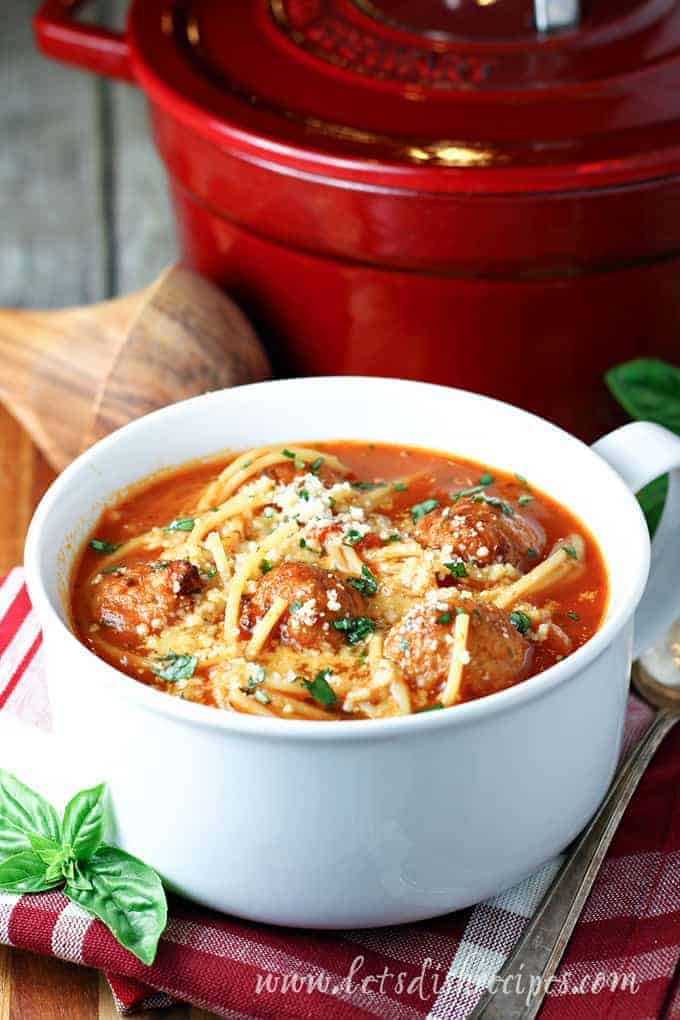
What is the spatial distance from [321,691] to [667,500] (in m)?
0.83

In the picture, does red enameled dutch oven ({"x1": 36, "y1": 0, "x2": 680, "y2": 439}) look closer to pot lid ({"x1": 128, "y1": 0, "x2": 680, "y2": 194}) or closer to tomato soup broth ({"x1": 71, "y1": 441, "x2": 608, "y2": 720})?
pot lid ({"x1": 128, "y1": 0, "x2": 680, "y2": 194})

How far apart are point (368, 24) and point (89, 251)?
2247 mm

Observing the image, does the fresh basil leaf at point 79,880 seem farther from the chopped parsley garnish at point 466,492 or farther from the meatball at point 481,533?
the chopped parsley garnish at point 466,492

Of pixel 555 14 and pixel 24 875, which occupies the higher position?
pixel 555 14

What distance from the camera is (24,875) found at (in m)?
2.27

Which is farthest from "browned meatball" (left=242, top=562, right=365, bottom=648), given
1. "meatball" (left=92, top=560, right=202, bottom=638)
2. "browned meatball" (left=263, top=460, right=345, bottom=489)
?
"browned meatball" (left=263, top=460, right=345, bottom=489)

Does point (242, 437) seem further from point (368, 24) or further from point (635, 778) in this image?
point (368, 24)

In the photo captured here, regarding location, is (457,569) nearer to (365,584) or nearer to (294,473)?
(365,584)

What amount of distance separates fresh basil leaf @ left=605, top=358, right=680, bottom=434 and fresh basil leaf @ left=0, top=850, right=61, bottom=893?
163 centimetres

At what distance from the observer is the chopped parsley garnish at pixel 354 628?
88.4 inches

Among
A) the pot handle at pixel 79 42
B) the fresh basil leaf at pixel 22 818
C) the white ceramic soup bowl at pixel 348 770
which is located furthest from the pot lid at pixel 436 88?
the fresh basil leaf at pixel 22 818

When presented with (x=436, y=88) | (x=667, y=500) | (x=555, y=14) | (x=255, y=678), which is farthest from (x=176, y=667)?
(x=555, y=14)

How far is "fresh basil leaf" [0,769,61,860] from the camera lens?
2.29 meters

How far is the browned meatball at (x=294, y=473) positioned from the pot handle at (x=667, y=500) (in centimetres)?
49
